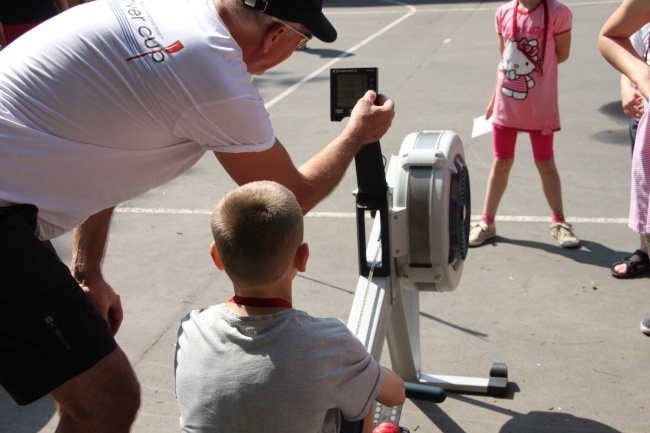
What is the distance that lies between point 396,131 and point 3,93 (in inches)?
220

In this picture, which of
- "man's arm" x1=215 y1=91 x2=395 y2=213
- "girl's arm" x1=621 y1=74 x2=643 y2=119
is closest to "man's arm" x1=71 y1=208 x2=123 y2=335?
"man's arm" x1=215 y1=91 x2=395 y2=213

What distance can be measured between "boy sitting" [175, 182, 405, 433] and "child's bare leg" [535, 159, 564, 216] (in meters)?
3.18

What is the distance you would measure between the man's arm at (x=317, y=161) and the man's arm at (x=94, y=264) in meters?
0.62

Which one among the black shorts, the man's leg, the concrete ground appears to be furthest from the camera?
the concrete ground

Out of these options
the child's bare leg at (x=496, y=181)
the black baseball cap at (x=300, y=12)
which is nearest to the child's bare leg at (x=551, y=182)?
the child's bare leg at (x=496, y=181)

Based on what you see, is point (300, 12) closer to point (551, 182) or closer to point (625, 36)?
point (625, 36)

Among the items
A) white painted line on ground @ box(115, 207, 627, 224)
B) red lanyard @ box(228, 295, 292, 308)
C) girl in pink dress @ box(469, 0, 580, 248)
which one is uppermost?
red lanyard @ box(228, 295, 292, 308)

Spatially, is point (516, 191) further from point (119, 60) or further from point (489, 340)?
point (119, 60)

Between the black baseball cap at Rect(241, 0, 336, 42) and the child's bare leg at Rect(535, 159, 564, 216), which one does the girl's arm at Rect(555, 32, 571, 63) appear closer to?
the child's bare leg at Rect(535, 159, 564, 216)

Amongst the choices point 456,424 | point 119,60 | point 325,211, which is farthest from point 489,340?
point 119,60

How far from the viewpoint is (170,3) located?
2.38 m

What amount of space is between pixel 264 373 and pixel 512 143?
333 cm

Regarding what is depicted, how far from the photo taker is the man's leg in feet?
7.39

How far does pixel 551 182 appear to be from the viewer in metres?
5.07
